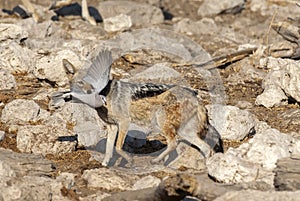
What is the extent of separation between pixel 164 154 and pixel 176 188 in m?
1.94

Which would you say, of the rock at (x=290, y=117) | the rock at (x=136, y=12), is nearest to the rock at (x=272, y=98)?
the rock at (x=290, y=117)

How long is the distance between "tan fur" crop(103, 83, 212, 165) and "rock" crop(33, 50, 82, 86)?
10.6ft

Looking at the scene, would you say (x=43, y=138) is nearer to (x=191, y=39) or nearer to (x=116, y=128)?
(x=116, y=128)

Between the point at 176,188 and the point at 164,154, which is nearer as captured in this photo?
the point at 176,188

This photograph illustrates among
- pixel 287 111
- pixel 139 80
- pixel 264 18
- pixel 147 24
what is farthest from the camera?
pixel 264 18

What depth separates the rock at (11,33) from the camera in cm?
1313

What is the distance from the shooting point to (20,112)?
9898 millimetres

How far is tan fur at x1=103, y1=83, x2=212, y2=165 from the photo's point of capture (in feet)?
26.5

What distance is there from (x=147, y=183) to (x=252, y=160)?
1.04 metres

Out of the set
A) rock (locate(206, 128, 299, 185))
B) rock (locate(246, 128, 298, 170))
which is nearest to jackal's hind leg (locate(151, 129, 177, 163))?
rock (locate(206, 128, 299, 185))

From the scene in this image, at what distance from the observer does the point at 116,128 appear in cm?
838

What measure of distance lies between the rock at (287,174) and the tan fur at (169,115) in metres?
1.01

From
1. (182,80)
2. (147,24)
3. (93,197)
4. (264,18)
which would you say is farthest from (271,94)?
(264,18)

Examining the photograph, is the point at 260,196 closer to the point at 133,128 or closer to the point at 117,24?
the point at 133,128
